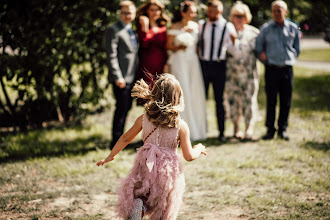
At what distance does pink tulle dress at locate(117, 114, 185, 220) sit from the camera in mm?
2926

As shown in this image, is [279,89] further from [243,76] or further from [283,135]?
[283,135]

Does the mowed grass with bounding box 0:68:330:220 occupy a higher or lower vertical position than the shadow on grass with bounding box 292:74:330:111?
higher

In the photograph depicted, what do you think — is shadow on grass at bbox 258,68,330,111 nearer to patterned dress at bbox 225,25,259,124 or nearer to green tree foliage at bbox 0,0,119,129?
patterned dress at bbox 225,25,259,124

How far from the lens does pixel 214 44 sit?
581 centimetres

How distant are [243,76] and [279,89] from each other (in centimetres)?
62

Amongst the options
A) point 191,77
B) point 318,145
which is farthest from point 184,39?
point 318,145

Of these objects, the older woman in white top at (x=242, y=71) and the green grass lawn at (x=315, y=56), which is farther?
the green grass lawn at (x=315, y=56)

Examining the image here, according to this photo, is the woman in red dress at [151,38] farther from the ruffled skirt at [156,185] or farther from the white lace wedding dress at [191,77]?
the ruffled skirt at [156,185]

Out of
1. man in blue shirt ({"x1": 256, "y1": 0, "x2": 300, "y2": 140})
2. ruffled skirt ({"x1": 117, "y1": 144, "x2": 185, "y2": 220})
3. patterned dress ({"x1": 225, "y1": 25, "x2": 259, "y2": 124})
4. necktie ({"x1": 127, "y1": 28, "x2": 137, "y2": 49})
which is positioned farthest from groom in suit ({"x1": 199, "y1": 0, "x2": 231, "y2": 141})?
ruffled skirt ({"x1": 117, "y1": 144, "x2": 185, "y2": 220})

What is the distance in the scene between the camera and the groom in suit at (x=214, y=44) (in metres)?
5.80

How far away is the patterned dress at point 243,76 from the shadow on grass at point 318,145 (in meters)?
0.94

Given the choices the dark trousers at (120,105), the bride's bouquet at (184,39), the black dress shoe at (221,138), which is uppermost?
the bride's bouquet at (184,39)

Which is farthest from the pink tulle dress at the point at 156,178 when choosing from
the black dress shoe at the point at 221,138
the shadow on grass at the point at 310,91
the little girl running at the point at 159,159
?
the shadow on grass at the point at 310,91

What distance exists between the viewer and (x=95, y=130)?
6.84 m
